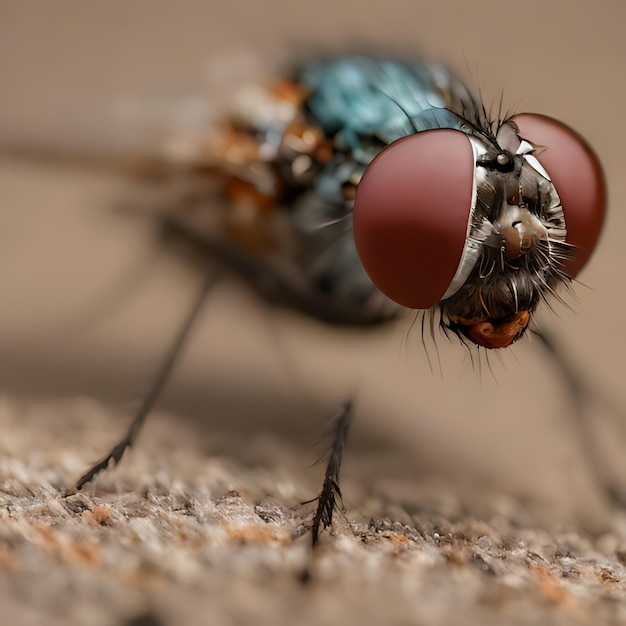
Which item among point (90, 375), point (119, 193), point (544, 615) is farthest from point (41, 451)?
point (544, 615)

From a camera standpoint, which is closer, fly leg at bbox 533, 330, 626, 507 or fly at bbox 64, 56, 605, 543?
fly at bbox 64, 56, 605, 543

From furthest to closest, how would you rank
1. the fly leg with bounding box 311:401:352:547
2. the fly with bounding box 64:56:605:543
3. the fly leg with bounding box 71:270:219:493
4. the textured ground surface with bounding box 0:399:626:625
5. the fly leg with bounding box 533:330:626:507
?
the fly leg with bounding box 533:330:626:507 → the fly leg with bounding box 71:270:219:493 → the fly leg with bounding box 311:401:352:547 → the fly with bounding box 64:56:605:543 → the textured ground surface with bounding box 0:399:626:625

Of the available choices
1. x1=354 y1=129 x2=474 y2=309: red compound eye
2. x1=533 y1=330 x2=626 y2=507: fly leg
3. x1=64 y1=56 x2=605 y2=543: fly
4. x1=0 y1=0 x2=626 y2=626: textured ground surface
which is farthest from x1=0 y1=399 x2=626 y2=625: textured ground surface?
x1=354 y1=129 x2=474 y2=309: red compound eye

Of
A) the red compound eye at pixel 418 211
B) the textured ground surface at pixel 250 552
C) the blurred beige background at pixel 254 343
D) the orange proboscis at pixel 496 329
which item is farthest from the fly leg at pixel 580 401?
the red compound eye at pixel 418 211

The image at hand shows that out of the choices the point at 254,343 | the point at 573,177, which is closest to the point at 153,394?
the point at 254,343

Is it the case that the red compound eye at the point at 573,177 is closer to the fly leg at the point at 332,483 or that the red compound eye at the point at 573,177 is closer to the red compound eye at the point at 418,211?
the red compound eye at the point at 418,211

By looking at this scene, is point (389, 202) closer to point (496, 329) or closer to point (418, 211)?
point (418, 211)

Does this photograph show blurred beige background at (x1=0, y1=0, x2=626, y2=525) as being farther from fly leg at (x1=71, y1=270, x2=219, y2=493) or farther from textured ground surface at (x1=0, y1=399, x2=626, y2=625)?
textured ground surface at (x1=0, y1=399, x2=626, y2=625)
